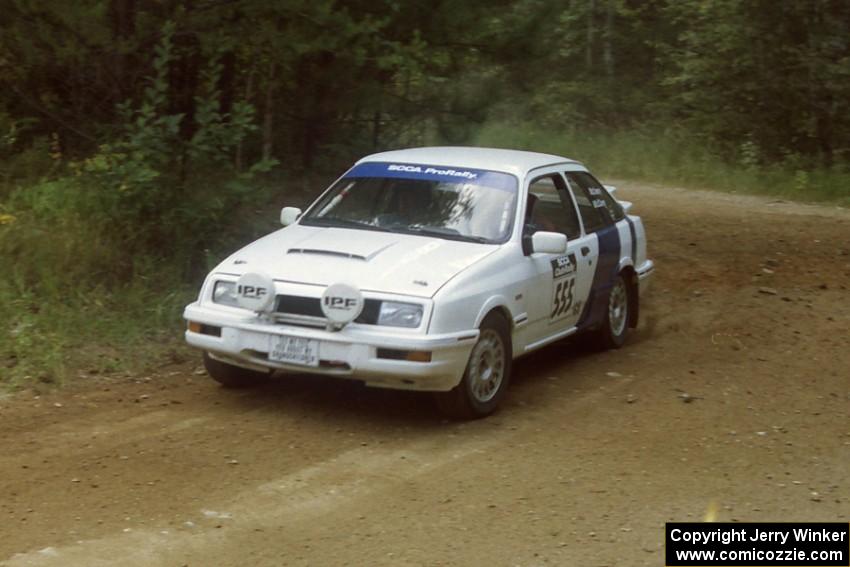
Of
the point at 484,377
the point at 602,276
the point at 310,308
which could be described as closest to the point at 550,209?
the point at 602,276

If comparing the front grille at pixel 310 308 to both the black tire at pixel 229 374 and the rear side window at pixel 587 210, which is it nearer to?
the black tire at pixel 229 374

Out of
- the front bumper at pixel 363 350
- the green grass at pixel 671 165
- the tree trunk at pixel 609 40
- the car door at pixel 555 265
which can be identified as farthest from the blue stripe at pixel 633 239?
the tree trunk at pixel 609 40

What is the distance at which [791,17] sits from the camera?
73.3 ft

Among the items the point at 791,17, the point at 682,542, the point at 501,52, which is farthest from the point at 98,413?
the point at 791,17

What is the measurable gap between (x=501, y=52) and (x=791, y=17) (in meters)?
11.4

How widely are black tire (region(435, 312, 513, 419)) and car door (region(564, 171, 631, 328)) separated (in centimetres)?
150

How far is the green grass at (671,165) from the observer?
20891 mm

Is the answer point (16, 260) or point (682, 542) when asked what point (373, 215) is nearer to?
point (16, 260)

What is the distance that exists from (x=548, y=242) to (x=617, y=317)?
2.10m

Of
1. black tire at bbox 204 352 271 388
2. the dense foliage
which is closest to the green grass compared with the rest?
the dense foliage

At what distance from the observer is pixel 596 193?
1031 centimetres

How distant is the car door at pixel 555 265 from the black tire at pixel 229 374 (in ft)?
6.29

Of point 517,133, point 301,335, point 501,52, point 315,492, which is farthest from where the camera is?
point 517,133

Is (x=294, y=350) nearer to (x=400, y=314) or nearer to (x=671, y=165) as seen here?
(x=400, y=314)
